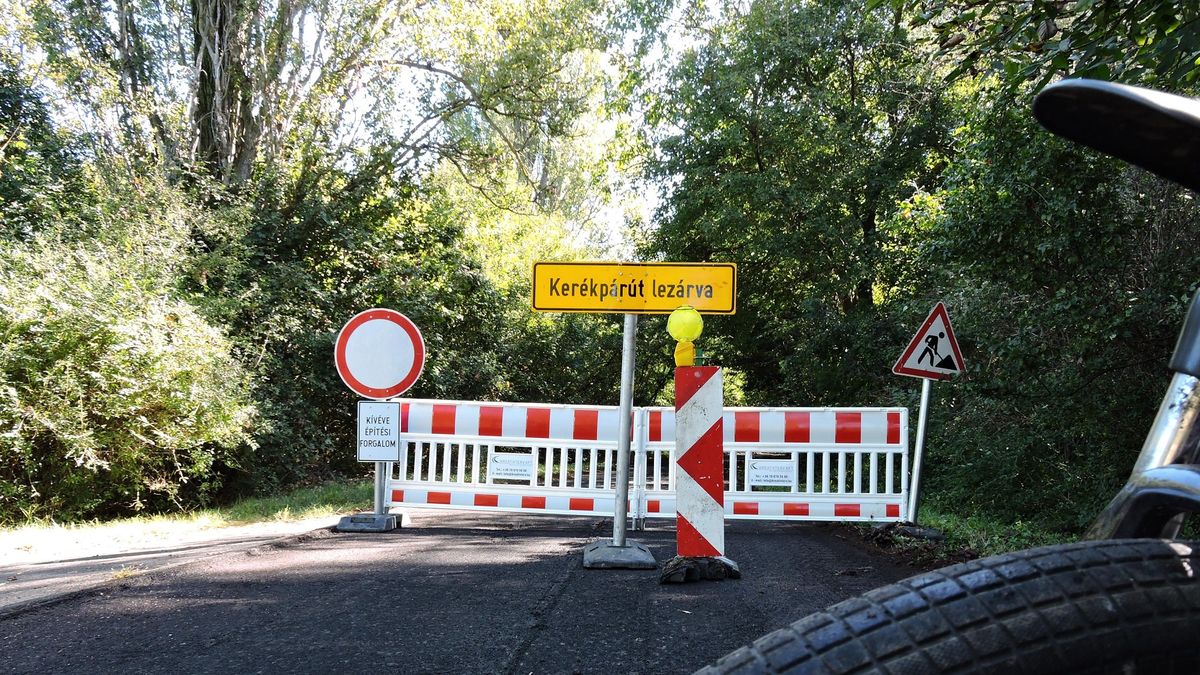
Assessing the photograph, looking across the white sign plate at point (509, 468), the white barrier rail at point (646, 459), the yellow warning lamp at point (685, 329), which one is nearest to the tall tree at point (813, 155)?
the white barrier rail at point (646, 459)

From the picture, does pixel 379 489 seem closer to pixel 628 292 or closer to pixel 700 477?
pixel 628 292

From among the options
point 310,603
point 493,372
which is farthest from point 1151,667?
point 493,372

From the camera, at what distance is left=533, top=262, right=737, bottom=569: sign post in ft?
19.6

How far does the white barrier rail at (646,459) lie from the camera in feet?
26.7

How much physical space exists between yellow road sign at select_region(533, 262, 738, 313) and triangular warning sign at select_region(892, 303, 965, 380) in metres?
2.96

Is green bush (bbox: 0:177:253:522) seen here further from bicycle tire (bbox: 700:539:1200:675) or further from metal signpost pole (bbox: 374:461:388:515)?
bicycle tire (bbox: 700:539:1200:675)

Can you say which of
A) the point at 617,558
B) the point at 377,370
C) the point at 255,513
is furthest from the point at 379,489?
the point at 617,558

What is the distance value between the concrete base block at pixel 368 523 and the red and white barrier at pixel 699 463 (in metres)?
3.40

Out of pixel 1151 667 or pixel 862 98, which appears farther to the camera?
pixel 862 98

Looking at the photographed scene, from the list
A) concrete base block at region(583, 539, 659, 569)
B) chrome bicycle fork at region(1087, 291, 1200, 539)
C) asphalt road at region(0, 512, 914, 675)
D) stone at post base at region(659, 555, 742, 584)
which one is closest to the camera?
chrome bicycle fork at region(1087, 291, 1200, 539)

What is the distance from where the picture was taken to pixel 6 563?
5848 mm

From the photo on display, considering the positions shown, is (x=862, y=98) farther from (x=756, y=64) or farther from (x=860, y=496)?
(x=860, y=496)

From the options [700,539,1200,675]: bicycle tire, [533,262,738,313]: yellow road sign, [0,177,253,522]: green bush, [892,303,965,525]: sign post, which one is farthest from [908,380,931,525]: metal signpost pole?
[0,177,253,522]: green bush

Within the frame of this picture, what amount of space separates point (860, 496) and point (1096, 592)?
7317 millimetres
